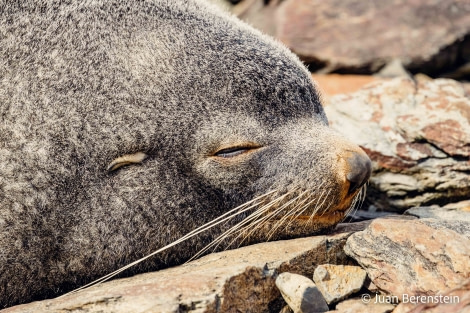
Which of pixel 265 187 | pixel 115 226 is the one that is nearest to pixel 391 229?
pixel 265 187

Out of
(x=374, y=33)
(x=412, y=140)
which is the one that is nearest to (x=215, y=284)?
(x=412, y=140)

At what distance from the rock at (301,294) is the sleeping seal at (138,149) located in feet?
2.17

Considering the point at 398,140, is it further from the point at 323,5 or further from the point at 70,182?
the point at 323,5

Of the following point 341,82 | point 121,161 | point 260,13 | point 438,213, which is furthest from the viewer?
point 260,13

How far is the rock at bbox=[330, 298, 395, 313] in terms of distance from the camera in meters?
3.62

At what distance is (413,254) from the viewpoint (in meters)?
3.87

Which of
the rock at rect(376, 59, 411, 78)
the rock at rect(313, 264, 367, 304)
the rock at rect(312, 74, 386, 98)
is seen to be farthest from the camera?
the rock at rect(376, 59, 411, 78)

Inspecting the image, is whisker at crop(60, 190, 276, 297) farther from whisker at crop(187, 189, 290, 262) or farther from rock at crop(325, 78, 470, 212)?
rock at crop(325, 78, 470, 212)

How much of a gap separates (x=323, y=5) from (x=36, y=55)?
563 cm

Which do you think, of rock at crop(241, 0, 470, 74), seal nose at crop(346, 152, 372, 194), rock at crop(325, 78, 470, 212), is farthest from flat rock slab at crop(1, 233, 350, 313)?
rock at crop(241, 0, 470, 74)

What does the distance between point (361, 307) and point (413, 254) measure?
433 mm

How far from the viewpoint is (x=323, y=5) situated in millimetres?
9320

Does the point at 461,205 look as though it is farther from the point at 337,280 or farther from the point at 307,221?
the point at 337,280

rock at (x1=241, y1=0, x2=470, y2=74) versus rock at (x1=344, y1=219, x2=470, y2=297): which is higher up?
rock at (x1=241, y1=0, x2=470, y2=74)
